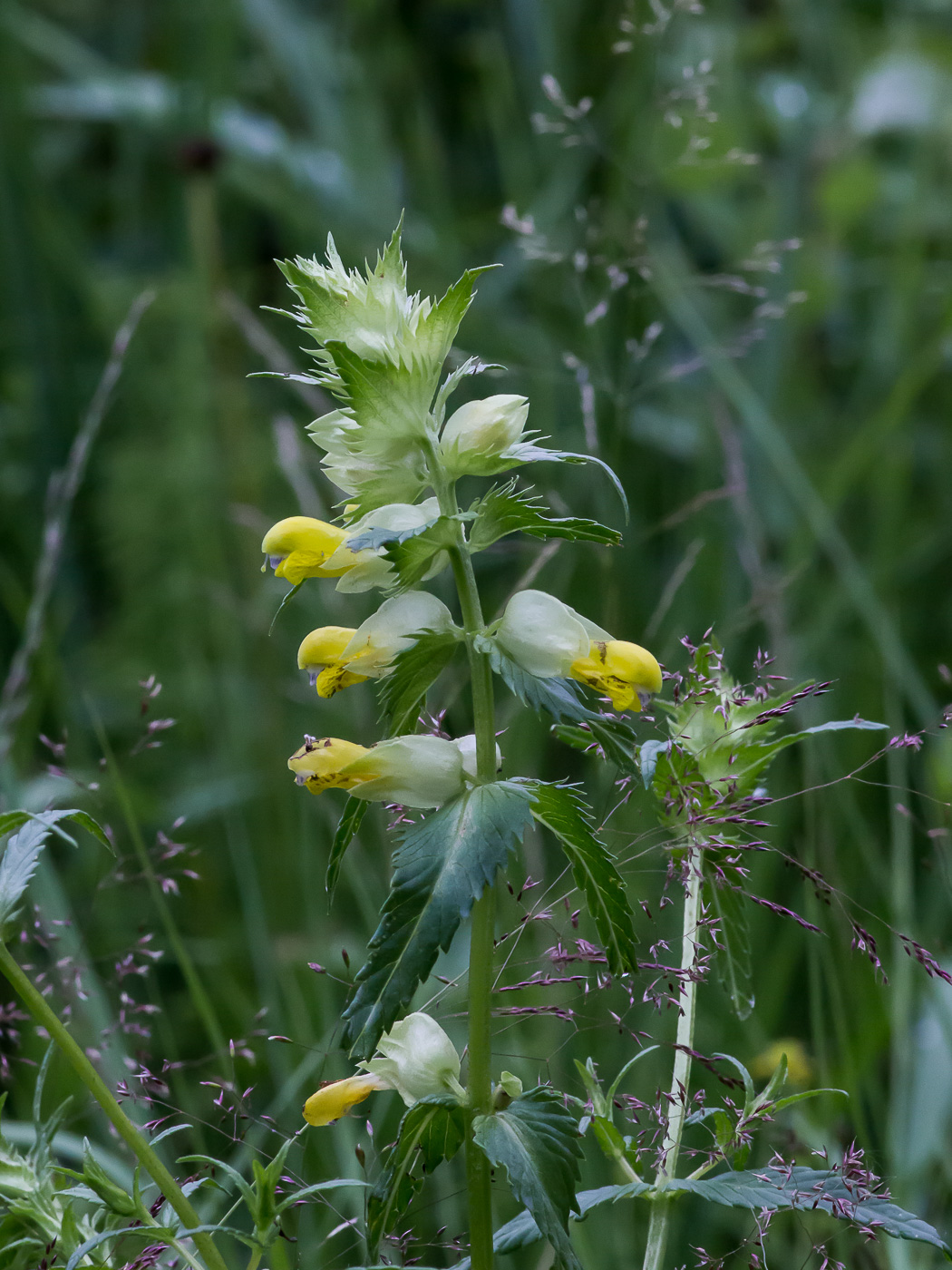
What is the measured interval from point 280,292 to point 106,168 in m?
0.68

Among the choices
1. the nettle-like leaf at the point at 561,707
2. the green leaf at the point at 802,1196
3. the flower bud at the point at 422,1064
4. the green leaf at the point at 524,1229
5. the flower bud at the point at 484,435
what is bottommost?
the green leaf at the point at 524,1229

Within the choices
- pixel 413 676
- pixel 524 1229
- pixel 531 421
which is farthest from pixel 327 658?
pixel 531 421

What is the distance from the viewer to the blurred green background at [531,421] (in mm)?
1001

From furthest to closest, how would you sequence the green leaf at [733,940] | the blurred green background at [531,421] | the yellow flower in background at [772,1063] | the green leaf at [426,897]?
1. the blurred green background at [531,421]
2. the yellow flower in background at [772,1063]
3. the green leaf at [733,940]
4. the green leaf at [426,897]

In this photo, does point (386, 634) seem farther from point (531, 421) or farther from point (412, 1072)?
point (531, 421)

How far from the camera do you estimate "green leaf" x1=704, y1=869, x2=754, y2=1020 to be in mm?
543

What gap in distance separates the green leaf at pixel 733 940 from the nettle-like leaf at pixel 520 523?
185 millimetres

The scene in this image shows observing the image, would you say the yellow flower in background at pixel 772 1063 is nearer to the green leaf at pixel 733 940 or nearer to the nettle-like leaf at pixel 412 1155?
the green leaf at pixel 733 940

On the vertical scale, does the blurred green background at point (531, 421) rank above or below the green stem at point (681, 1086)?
above

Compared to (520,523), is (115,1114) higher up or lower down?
lower down

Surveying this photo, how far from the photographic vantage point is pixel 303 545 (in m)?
0.50

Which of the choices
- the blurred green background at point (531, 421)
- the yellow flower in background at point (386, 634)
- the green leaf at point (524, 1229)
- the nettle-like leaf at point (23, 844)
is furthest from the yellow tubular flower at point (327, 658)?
the blurred green background at point (531, 421)

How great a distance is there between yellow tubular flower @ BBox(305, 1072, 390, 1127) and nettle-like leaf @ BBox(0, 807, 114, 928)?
13 centimetres

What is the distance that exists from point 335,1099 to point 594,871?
136 mm
